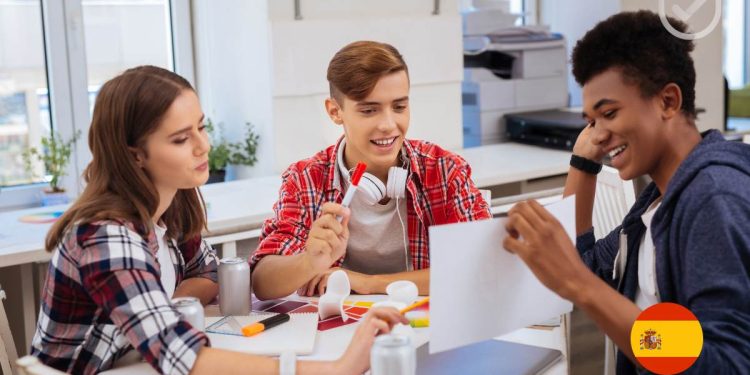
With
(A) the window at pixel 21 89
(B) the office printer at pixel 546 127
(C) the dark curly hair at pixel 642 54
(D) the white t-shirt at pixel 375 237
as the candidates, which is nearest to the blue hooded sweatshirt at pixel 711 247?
(C) the dark curly hair at pixel 642 54

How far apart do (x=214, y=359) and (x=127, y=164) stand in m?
0.38

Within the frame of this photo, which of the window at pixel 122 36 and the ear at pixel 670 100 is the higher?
the window at pixel 122 36

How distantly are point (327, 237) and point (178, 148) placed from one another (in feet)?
1.08

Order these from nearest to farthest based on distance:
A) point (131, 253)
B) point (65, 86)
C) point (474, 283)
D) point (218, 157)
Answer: point (474, 283), point (131, 253), point (65, 86), point (218, 157)

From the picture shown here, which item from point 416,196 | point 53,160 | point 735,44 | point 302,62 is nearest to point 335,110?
point 416,196

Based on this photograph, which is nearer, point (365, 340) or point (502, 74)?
point (365, 340)

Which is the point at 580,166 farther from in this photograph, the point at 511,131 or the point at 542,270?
the point at 511,131

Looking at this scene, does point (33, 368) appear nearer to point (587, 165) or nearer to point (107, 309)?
point (107, 309)

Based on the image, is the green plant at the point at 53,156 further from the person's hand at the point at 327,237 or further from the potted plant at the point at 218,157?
the person's hand at the point at 327,237

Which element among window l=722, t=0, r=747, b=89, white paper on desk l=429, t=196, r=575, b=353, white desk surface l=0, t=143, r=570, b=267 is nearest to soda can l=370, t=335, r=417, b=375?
white paper on desk l=429, t=196, r=575, b=353

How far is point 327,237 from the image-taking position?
5.34 feet

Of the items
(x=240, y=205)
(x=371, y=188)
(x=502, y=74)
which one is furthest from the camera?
(x=502, y=74)

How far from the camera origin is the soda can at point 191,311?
1390mm

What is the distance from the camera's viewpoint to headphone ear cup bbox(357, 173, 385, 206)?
1895 mm
